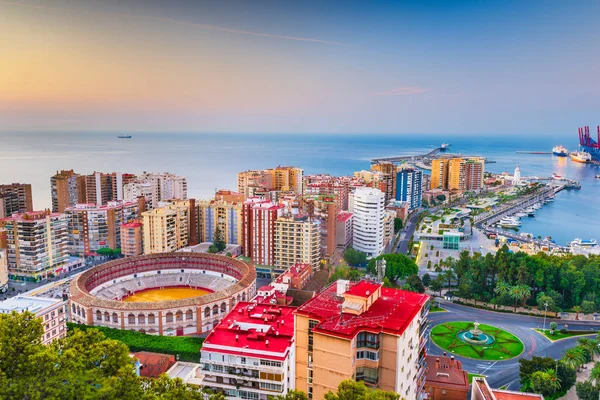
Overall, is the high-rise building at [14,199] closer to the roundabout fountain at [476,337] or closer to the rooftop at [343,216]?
the rooftop at [343,216]

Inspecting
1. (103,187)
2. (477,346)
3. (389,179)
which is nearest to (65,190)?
(103,187)

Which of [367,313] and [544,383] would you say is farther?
[544,383]

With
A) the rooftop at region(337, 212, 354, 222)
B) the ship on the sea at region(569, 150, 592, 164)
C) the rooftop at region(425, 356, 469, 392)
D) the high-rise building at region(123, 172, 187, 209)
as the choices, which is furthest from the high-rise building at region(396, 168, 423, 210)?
the ship on the sea at region(569, 150, 592, 164)

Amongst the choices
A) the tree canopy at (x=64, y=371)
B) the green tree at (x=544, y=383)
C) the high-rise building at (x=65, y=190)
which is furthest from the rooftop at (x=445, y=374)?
the high-rise building at (x=65, y=190)

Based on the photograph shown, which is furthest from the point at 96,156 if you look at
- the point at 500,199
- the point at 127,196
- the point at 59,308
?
the point at 59,308

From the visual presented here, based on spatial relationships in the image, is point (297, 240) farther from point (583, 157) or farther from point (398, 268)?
point (583, 157)

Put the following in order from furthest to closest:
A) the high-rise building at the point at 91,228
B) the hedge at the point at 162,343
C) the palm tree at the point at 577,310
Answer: the high-rise building at the point at 91,228
the palm tree at the point at 577,310
the hedge at the point at 162,343
